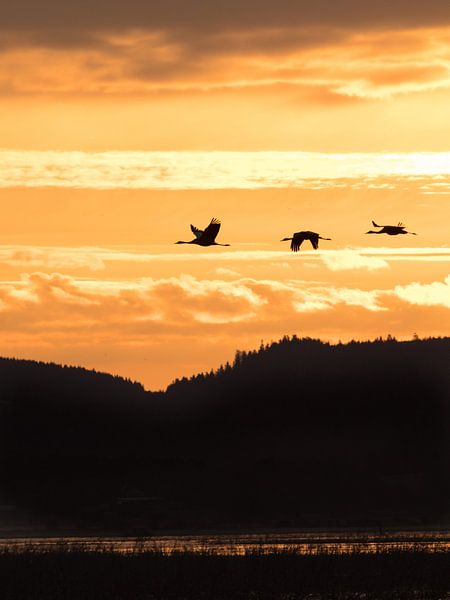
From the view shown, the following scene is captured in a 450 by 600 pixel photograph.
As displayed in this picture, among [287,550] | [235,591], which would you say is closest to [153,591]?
[235,591]

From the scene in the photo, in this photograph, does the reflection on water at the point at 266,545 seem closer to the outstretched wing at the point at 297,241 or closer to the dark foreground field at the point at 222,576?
the dark foreground field at the point at 222,576

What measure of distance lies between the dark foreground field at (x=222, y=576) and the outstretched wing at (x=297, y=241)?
47.8 feet

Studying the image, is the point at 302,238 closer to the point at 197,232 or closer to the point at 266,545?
the point at 197,232

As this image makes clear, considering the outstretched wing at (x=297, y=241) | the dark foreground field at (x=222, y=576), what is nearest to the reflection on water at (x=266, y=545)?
the dark foreground field at (x=222, y=576)

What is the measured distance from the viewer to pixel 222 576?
72.8 m

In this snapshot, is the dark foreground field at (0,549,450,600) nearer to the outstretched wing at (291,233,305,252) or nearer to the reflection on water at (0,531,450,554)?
the reflection on water at (0,531,450,554)

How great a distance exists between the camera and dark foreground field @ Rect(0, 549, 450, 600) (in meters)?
68.6

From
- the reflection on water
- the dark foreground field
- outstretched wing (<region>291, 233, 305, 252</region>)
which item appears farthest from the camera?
the reflection on water

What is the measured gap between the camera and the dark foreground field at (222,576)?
6862 centimetres

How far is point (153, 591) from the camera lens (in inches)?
2721

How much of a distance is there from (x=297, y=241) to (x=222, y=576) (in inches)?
677

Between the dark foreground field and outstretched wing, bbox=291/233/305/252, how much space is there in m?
14.6

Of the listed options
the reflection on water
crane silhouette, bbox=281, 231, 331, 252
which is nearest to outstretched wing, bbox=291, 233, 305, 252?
crane silhouette, bbox=281, 231, 331, 252

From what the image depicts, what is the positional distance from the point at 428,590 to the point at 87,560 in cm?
1721
